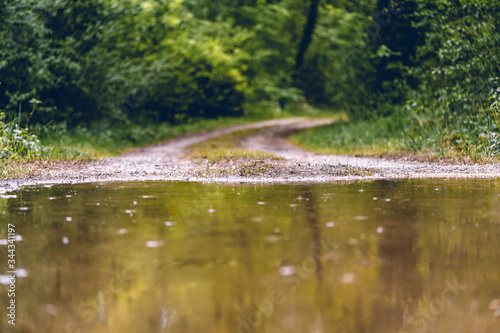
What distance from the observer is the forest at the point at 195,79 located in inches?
664

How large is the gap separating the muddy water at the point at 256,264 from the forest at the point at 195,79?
7.09 m

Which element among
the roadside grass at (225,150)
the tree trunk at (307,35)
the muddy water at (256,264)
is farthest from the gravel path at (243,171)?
the tree trunk at (307,35)

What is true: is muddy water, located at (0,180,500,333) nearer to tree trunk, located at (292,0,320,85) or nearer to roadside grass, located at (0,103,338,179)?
roadside grass, located at (0,103,338,179)

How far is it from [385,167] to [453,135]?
3.77 metres

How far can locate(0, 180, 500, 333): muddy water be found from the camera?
164 inches

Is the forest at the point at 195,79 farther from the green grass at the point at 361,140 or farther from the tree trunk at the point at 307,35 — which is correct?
the tree trunk at the point at 307,35

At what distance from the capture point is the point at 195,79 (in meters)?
32.8

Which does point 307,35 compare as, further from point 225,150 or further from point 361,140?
point 225,150

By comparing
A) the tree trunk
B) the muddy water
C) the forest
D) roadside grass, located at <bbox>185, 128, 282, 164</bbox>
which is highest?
the tree trunk

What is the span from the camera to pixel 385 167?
1400 cm

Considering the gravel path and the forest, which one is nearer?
the gravel path

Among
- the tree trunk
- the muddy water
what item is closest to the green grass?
the muddy water

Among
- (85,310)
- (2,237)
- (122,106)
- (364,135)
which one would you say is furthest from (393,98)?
(85,310)

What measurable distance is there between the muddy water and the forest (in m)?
7.09
